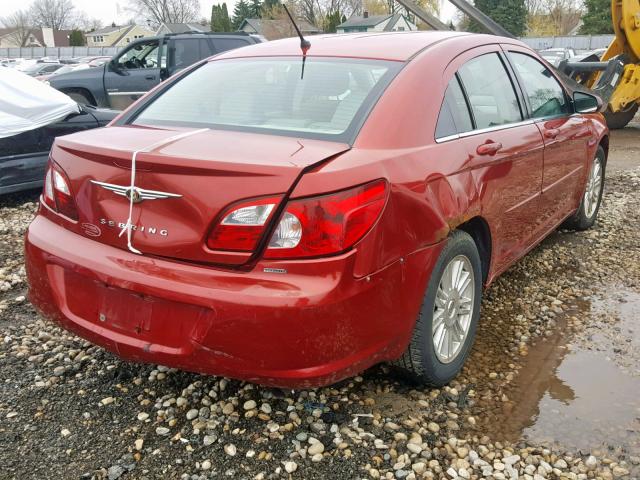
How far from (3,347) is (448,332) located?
2.35 metres

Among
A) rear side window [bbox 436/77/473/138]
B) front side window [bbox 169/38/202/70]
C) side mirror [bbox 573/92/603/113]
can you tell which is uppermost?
rear side window [bbox 436/77/473/138]

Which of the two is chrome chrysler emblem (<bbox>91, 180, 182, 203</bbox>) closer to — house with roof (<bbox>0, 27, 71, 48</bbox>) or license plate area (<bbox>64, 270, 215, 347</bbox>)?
license plate area (<bbox>64, 270, 215, 347</bbox>)

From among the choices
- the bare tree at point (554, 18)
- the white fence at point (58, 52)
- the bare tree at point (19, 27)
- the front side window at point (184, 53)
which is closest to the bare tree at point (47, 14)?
the bare tree at point (19, 27)

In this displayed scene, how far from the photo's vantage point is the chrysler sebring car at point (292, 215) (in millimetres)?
2121

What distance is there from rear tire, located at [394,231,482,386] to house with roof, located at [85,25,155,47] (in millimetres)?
95735

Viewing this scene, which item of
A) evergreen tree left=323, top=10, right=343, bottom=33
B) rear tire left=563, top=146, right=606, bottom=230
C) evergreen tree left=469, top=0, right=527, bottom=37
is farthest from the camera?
evergreen tree left=323, top=10, right=343, bottom=33

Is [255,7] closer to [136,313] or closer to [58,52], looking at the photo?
[58,52]

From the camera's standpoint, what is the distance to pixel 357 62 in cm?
289

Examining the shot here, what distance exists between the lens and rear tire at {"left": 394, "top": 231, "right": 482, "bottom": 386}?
2.61m

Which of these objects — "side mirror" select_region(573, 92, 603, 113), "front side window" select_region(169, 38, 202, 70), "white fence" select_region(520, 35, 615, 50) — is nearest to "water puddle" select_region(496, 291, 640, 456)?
"side mirror" select_region(573, 92, 603, 113)

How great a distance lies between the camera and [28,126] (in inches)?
233

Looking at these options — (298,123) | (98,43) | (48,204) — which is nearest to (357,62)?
(298,123)

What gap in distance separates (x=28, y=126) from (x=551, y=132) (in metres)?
4.77

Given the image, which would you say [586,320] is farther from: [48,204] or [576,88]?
[48,204]
